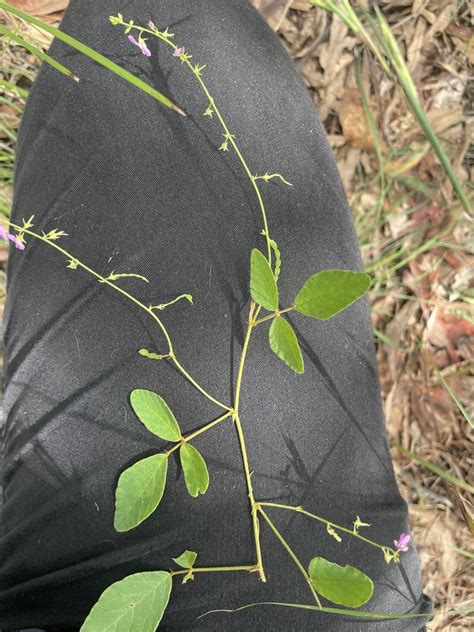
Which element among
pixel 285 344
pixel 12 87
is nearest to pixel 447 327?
pixel 285 344

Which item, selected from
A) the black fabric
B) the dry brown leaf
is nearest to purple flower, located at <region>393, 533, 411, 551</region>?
the black fabric

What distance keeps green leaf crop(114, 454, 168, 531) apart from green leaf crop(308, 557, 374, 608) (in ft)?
0.49

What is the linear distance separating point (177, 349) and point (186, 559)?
0.20m

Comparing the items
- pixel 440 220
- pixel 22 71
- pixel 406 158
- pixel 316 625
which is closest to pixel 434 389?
pixel 440 220

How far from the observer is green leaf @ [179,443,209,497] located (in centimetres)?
54

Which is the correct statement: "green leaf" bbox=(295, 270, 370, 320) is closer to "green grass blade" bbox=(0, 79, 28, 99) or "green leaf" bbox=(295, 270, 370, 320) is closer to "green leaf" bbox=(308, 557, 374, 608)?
"green leaf" bbox=(308, 557, 374, 608)

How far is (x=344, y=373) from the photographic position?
71cm

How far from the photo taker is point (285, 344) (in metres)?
0.54

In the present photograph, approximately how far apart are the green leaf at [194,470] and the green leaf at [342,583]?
116 mm

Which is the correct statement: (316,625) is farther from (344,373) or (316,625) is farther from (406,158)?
(406,158)

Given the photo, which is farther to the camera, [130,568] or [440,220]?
[440,220]

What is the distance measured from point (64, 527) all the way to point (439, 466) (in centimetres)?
71

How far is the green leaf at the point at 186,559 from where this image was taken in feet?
1.82

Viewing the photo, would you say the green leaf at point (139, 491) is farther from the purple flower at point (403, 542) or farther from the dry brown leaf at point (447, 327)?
the dry brown leaf at point (447, 327)
